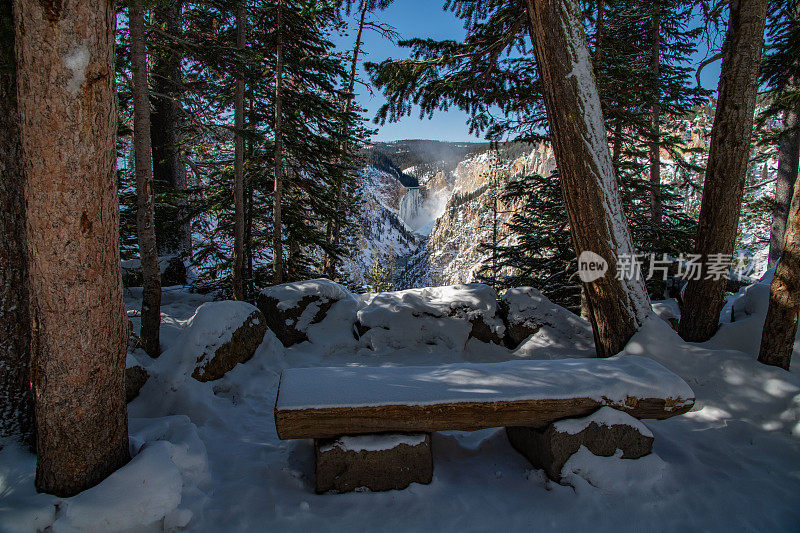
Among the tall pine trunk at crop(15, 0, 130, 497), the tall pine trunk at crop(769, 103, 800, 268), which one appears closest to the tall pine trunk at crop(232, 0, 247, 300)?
the tall pine trunk at crop(15, 0, 130, 497)

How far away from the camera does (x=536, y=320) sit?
572cm

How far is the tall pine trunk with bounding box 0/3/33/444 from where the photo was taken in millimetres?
2396

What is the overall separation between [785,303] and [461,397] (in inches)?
140

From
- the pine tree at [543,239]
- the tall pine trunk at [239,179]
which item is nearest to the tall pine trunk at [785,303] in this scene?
the pine tree at [543,239]

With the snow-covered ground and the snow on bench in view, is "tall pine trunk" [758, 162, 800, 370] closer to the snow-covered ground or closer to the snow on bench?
the snow-covered ground

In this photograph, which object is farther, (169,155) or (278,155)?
(169,155)

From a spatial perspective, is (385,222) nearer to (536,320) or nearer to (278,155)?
(278,155)

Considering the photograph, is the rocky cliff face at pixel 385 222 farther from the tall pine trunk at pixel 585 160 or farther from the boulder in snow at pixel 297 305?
the tall pine trunk at pixel 585 160

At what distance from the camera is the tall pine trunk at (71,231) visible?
6.35ft

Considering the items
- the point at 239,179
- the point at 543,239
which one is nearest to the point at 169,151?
the point at 239,179

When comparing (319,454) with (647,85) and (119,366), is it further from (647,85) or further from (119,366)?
(647,85)

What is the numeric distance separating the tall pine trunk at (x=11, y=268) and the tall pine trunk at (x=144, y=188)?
6.73 feet

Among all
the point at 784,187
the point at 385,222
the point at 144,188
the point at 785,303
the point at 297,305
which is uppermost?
the point at 784,187

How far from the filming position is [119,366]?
232cm
